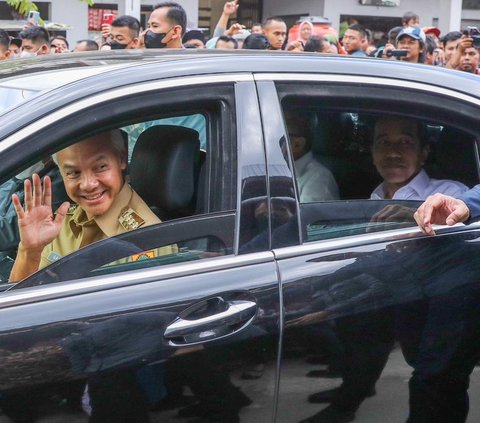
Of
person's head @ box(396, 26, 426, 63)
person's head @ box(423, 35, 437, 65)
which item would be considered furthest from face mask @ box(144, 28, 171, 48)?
person's head @ box(423, 35, 437, 65)

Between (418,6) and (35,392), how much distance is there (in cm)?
2212

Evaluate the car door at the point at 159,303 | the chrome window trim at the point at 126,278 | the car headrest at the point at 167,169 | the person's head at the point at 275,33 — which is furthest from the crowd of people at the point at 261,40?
the chrome window trim at the point at 126,278

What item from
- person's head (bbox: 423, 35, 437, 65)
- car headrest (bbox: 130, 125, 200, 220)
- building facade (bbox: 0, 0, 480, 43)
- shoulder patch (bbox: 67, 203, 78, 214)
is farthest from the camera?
building facade (bbox: 0, 0, 480, 43)

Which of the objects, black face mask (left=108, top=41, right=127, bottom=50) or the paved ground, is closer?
the paved ground

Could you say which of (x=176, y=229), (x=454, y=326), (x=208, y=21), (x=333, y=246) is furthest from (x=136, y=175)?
(x=208, y=21)

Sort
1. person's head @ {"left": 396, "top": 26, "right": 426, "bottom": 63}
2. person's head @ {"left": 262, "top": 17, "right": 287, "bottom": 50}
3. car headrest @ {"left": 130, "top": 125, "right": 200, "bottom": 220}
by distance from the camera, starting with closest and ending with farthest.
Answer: car headrest @ {"left": 130, "top": 125, "right": 200, "bottom": 220}, person's head @ {"left": 396, "top": 26, "right": 426, "bottom": 63}, person's head @ {"left": 262, "top": 17, "right": 287, "bottom": 50}

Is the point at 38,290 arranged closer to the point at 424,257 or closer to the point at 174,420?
the point at 174,420

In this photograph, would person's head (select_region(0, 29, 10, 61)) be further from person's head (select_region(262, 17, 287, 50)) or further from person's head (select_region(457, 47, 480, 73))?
person's head (select_region(457, 47, 480, 73))

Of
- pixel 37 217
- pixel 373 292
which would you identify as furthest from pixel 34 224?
pixel 373 292

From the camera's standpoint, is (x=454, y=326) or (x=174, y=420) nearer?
(x=174, y=420)

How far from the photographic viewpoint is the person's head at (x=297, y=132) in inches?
104

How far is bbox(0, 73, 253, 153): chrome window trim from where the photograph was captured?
2223 mm

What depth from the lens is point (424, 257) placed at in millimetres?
2682

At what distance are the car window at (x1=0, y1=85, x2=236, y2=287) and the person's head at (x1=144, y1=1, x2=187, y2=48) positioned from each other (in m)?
4.85
